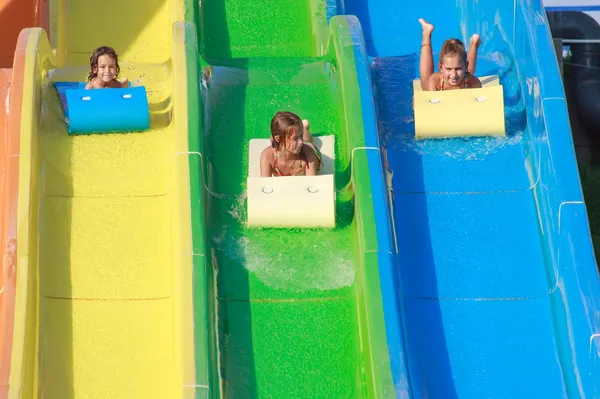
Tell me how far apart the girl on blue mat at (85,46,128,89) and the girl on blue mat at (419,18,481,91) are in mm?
2149

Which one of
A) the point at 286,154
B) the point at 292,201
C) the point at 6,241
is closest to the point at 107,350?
the point at 6,241

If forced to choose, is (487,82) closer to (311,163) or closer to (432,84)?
(432,84)

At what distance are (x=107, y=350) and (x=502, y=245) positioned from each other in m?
2.49

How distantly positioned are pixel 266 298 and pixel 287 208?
1.98 ft

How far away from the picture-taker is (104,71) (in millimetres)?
8336

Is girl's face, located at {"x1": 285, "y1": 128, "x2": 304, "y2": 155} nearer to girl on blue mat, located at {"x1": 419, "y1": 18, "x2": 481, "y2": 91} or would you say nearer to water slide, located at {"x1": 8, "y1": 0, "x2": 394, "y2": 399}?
water slide, located at {"x1": 8, "y1": 0, "x2": 394, "y2": 399}

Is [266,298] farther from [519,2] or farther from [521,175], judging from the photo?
[519,2]

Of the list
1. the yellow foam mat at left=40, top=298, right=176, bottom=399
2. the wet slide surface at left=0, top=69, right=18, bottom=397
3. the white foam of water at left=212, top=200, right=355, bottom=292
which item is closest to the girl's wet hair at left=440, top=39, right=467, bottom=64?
the white foam of water at left=212, top=200, right=355, bottom=292

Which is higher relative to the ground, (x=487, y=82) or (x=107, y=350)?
(x=487, y=82)

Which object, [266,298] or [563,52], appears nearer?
[266,298]

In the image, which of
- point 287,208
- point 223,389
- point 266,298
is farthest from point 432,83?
point 223,389

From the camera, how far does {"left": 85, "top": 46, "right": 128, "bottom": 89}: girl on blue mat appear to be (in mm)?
8328

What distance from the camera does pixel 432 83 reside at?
8391 millimetres

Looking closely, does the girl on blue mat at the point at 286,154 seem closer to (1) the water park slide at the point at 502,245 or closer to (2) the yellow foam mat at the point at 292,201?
(2) the yellow foam mat at the point at 292,201
